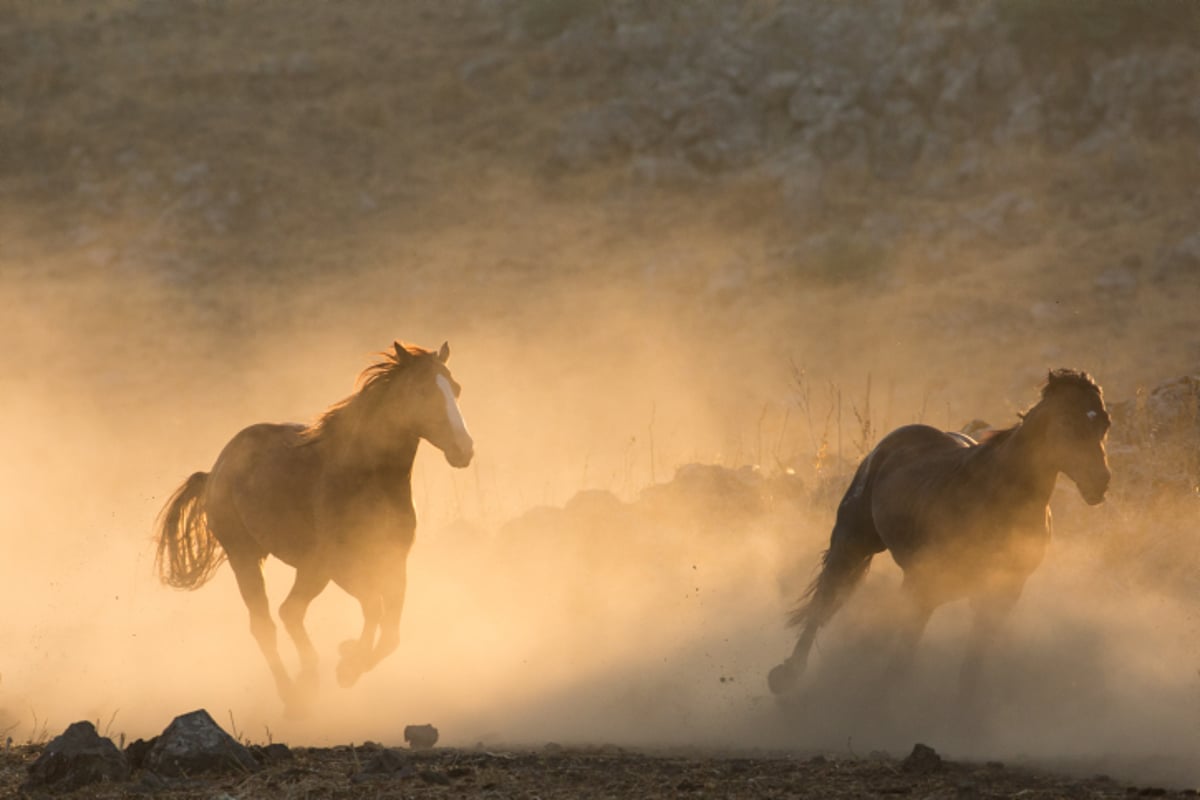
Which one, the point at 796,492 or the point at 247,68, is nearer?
the point at 796,492

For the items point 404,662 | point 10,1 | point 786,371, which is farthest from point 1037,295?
point 10,1

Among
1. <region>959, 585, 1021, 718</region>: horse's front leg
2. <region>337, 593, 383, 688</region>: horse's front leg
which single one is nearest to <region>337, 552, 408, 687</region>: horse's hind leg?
<region>337, 593, 383, 688</region>: horse's front leg

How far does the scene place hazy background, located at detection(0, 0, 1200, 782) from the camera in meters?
10.5

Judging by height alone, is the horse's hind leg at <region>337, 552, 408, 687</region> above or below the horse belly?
below

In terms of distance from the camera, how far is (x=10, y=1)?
3619 centimetres

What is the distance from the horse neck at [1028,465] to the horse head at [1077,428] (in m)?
0.05

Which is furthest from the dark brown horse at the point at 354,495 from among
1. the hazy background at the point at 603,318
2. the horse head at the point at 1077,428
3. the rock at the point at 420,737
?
the horse head at the point at 1077,428

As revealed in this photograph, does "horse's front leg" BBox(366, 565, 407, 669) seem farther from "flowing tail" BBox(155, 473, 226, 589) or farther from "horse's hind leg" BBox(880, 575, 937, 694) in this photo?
"horse's hind leg" BBox(880, 575, 937, 694)

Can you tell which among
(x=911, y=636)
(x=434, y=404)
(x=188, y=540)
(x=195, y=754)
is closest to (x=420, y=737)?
(x=195, y=754)

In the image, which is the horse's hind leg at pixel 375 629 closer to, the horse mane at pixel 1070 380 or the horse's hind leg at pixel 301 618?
the horse's hind leg at pixel 301 618

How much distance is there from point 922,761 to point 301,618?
4.48 meters

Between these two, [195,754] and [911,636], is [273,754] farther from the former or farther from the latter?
[911,636]

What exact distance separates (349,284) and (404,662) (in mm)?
16385

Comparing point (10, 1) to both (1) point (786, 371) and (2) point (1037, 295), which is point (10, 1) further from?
(2) point (1037, 295)
